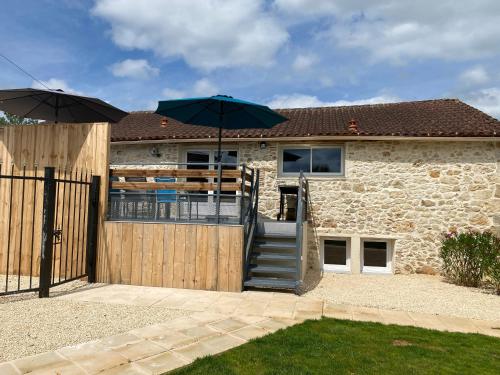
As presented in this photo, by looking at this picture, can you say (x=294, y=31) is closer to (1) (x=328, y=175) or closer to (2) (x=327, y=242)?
(1) (x=328, y=175)

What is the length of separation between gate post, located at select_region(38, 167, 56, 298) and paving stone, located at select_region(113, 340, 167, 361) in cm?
286

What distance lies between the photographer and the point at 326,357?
3.66 meters

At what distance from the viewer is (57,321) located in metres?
4.49

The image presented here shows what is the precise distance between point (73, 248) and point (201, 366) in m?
4.60

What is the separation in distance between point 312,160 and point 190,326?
22.4 ft

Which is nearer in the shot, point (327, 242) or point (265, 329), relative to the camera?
point (265, 329)

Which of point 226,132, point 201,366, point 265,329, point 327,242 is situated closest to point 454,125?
point 327,242

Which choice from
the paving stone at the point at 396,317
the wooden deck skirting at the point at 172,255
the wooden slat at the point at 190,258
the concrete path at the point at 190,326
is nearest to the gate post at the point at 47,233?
the concrete path at the point at 190,326

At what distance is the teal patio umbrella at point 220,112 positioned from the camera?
6789mm

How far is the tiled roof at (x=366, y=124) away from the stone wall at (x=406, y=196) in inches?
17.2

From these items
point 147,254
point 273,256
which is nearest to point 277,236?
point 273,256

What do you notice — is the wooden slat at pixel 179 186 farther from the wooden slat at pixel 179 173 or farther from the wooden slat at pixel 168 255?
the wooden slat at pixel 168 255

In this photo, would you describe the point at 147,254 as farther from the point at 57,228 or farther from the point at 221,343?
the point at 221,343

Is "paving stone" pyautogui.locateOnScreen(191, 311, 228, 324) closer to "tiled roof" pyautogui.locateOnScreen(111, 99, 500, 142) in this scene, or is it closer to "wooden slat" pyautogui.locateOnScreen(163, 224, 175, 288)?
"wooden slat" pyautogui.locateOnScreen(163, 224, 175, 288)
